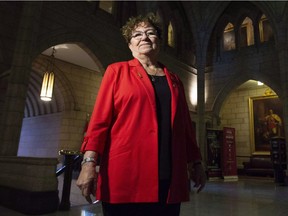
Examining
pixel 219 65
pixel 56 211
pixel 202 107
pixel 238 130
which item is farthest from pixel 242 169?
pixel 56 211

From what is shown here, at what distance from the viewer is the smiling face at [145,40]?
144 centimetres

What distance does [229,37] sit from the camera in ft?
46.8

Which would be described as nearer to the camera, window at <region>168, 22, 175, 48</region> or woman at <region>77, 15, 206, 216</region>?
woman at <region>77, 15, 206, 216</region>

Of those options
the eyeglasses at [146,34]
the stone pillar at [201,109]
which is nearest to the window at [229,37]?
the stone pillar at [201,109]

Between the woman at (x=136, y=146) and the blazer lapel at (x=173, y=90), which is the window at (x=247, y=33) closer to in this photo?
the blazer lapel at (x=173, y=90)

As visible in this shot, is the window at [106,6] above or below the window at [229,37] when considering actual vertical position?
below

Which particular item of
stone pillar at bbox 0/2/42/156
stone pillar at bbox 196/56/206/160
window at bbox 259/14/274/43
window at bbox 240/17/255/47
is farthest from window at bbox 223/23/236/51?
stone pillar at bbox 0/2/42/156

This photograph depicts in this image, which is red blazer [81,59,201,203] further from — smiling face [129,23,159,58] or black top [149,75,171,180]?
smiling face [129,23,159,58]

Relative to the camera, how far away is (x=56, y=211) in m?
3.88

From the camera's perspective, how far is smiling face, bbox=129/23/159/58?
1.44 m

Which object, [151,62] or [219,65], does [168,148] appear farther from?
[219,65]

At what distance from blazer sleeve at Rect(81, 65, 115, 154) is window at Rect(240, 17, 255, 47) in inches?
548

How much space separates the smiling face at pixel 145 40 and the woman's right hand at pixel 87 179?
0.69 metres

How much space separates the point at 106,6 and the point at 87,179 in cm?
997
